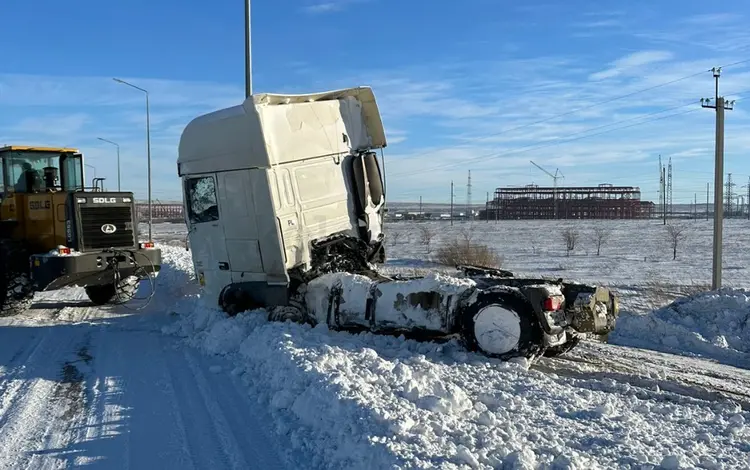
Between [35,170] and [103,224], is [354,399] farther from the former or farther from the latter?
[35,170]

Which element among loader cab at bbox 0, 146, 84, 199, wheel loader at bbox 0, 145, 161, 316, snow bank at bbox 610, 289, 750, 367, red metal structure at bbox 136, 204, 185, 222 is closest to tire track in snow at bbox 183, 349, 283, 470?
wheel loader at bbox 0, 145, 161, 316

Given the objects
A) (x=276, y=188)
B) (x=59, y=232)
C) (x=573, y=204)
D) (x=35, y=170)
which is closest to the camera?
(x=276, y=188)

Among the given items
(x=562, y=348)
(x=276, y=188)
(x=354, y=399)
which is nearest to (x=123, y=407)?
(x=354, y=399)

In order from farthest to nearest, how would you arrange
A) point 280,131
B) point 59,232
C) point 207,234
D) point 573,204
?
point 573,204 < point 59,232 < point 207,234 < point 280,131

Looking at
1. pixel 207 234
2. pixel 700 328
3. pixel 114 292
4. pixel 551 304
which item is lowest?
pixel 700 328

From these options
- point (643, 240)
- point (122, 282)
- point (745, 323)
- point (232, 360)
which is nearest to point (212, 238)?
point (232, 360)

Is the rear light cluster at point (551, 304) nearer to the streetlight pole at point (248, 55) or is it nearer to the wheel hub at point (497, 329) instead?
the wheel hub at point (497, 329)

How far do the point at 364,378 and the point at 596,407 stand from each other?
2.20 meters

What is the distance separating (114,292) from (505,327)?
31.7ft

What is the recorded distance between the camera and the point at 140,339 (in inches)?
391

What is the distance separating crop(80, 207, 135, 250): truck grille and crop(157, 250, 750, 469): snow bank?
611 centimetres

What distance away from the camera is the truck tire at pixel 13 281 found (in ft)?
40.3

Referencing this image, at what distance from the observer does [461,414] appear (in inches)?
212

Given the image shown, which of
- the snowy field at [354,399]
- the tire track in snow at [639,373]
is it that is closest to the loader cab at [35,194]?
the snowy field at [354,399]
